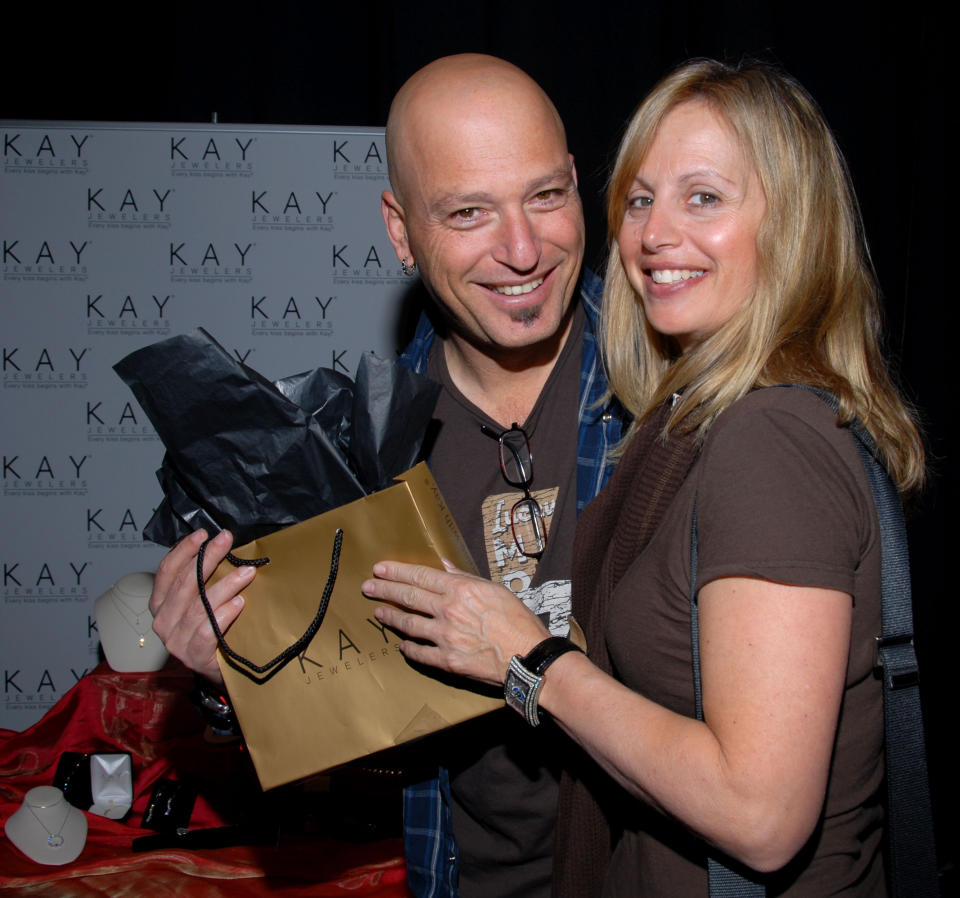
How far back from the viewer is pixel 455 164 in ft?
4.46

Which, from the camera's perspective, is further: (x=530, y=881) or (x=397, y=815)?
(x=397, y=815)

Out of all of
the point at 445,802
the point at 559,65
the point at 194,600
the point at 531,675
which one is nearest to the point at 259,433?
the point at 194,600

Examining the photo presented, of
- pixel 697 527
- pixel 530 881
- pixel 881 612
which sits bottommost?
pixel 530 881

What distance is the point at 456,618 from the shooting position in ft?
3.17

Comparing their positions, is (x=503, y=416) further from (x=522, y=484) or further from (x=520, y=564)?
(x=520, y=564)

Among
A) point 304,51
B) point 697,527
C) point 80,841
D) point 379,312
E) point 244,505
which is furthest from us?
point 304,51

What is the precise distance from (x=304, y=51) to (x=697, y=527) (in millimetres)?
2198

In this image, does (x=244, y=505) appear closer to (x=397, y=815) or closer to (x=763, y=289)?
(x=763, y=289)

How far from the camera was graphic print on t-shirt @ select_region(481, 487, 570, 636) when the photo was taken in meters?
1.29

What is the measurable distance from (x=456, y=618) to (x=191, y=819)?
122 centimetres

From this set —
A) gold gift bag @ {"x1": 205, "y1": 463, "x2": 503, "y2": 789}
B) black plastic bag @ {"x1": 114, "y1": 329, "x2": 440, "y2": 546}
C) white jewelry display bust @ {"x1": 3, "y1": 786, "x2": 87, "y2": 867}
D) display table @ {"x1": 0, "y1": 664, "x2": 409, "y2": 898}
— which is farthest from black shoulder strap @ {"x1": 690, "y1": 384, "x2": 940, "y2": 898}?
Result: white jewelry display bust @ {"x1": 3, "y1": 786, "x2": 87, "y2": 867}

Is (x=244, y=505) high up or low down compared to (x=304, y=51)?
down

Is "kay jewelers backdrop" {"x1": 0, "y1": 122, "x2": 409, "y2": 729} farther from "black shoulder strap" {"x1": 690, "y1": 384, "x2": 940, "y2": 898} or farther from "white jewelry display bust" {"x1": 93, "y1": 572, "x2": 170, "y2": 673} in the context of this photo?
"black shoulder strap" {"x1": 690, "y1": 384, "x2": 940, "y2": 898}

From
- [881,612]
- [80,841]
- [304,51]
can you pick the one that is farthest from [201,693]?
[304,51]
